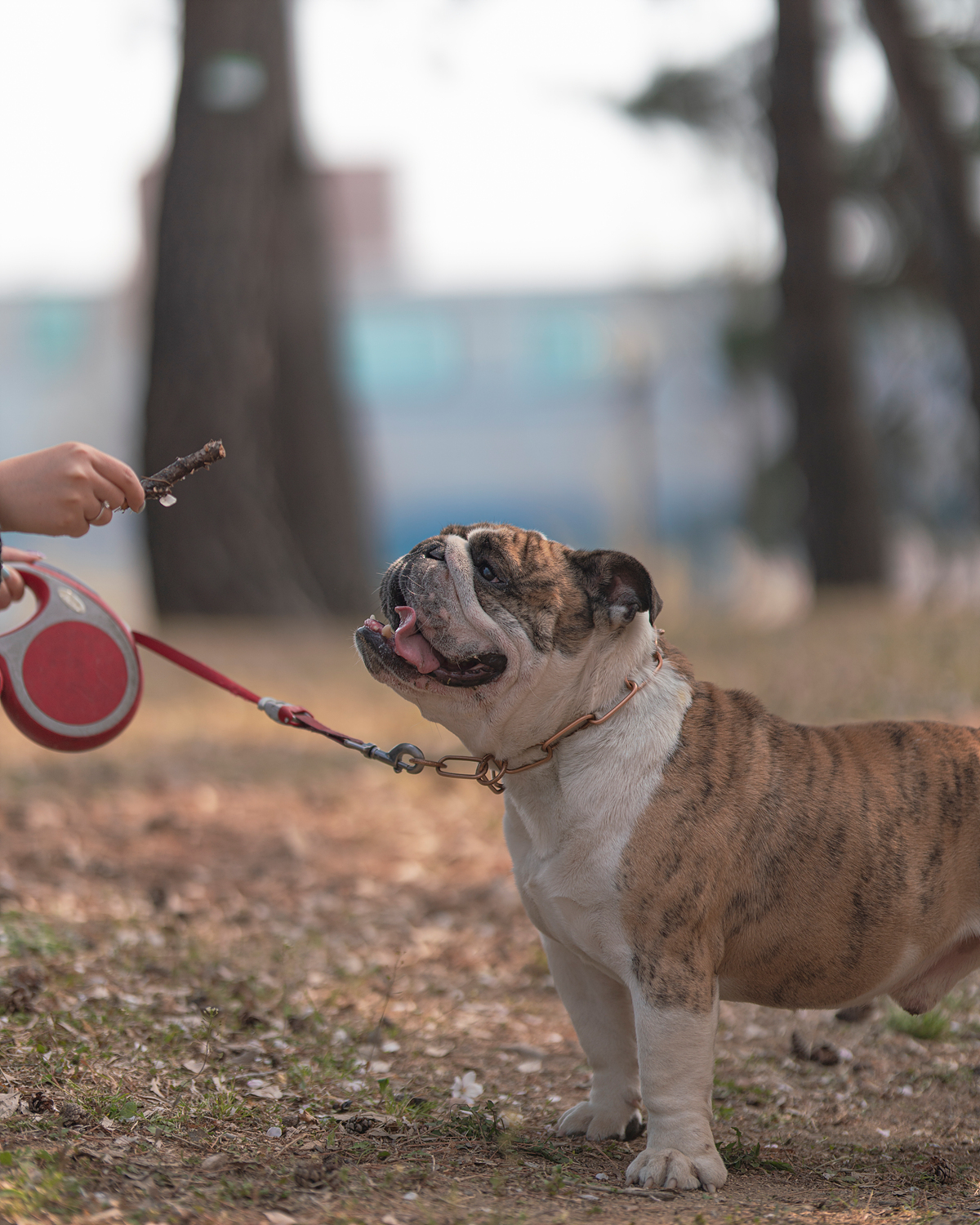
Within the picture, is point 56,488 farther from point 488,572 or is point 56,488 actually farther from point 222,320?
point 222,320

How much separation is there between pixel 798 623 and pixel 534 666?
8.26 meters

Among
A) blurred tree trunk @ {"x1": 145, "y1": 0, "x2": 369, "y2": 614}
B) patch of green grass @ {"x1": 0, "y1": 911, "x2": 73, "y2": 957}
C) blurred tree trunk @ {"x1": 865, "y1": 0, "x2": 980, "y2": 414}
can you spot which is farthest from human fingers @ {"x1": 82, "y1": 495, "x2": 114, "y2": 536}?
blurred tree trunk @ {"x1": 145, "y1": 0, "x2": 369, "y2": 614}

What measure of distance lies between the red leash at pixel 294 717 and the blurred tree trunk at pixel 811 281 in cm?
1093

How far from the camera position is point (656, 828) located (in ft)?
10.0

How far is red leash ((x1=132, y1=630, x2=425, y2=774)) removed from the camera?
11.3ft

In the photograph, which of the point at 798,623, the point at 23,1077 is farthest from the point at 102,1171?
the point at 798,623

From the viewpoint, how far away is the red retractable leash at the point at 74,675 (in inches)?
135

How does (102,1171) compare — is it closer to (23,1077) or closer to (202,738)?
(23,1077)

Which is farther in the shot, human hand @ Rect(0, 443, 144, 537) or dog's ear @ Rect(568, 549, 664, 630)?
dog's ear @ Rect(568, 549, 664, 630)

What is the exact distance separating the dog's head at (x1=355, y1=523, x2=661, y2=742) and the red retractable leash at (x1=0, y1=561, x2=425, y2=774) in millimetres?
314

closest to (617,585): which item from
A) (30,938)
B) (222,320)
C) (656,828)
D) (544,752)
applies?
(544,752)

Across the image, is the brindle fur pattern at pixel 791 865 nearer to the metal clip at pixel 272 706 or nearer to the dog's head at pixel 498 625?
the dog's head at pixel 498 625

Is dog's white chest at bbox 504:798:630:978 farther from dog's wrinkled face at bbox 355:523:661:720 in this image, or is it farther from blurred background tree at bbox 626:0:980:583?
blurred background tree at bbox 626:0:980:583

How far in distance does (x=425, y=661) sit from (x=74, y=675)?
103 centimetres
